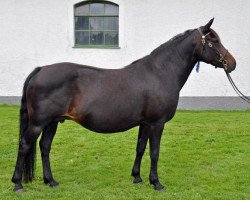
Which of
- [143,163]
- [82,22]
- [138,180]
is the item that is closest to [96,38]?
[82,22]

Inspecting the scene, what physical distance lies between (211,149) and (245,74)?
5811 mm

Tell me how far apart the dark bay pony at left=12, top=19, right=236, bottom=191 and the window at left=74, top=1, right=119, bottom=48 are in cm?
786

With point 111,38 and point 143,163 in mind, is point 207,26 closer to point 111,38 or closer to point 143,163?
point 143,163

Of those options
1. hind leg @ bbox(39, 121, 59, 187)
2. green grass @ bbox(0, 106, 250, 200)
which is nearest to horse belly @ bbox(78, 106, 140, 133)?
hind leg @ bbox(39, 121, 59, 187)

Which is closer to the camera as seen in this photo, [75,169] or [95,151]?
[75,169]

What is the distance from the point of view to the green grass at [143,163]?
17.0 ft

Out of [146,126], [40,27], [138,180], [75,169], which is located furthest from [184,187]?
[40,27]

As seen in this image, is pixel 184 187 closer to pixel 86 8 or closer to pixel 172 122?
pixel 172 122

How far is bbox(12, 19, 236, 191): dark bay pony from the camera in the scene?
4871 mm

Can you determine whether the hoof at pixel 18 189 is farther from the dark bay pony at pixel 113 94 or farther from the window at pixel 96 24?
the window at pixel 96 24

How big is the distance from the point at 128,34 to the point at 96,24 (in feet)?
3.85

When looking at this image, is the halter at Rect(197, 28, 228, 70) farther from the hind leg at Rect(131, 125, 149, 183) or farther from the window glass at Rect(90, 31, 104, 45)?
the window glass at Rect(90, 31, 104, 45)

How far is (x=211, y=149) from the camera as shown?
7.70 metres

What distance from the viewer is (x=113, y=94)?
5.03 meters
